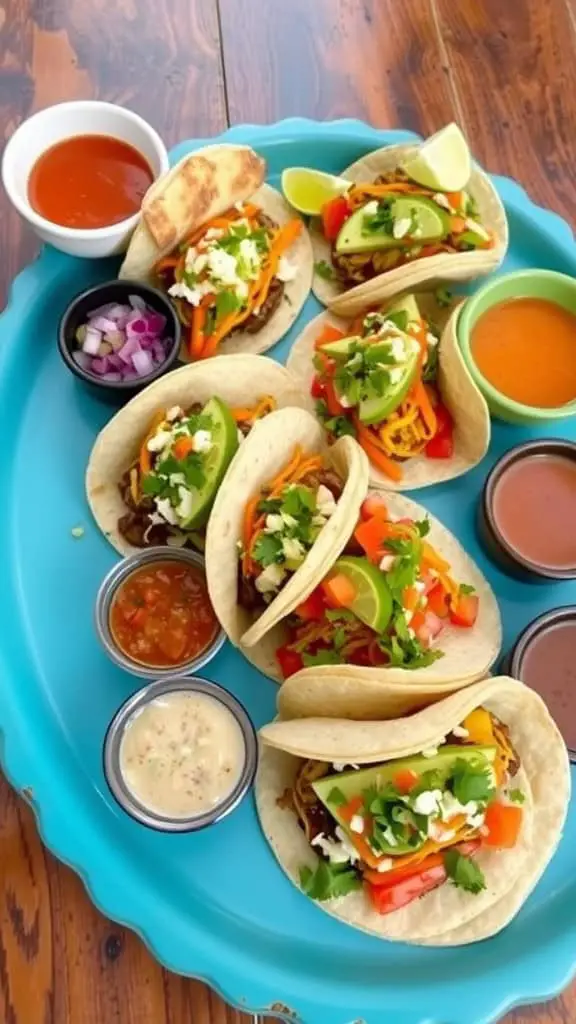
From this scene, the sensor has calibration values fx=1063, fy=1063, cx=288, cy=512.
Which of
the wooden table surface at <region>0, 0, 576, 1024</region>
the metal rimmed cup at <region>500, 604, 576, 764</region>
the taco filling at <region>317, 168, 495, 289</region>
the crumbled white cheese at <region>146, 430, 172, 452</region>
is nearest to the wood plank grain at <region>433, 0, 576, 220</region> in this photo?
the wooden table surface at <region>0, 0, 576, 1024</region>

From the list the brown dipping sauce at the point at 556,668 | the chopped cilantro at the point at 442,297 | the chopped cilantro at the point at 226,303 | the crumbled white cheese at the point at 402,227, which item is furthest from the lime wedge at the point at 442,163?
the brown dipping sauce at the point at 556,668

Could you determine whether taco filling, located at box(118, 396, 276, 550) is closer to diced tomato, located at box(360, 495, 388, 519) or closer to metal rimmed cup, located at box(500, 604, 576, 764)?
diced tomato, located at box(360, 495, 388, 519)

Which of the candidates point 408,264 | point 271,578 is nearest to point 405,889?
point 271,578

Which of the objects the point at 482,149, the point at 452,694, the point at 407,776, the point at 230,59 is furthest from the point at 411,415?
the point at 230,59

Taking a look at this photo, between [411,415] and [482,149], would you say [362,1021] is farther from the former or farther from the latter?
[482,149]

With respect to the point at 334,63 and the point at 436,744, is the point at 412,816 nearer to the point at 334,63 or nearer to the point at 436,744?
the point at 436,744

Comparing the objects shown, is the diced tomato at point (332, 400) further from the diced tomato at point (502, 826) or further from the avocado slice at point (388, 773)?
the diced tomato at point (502, 826)
